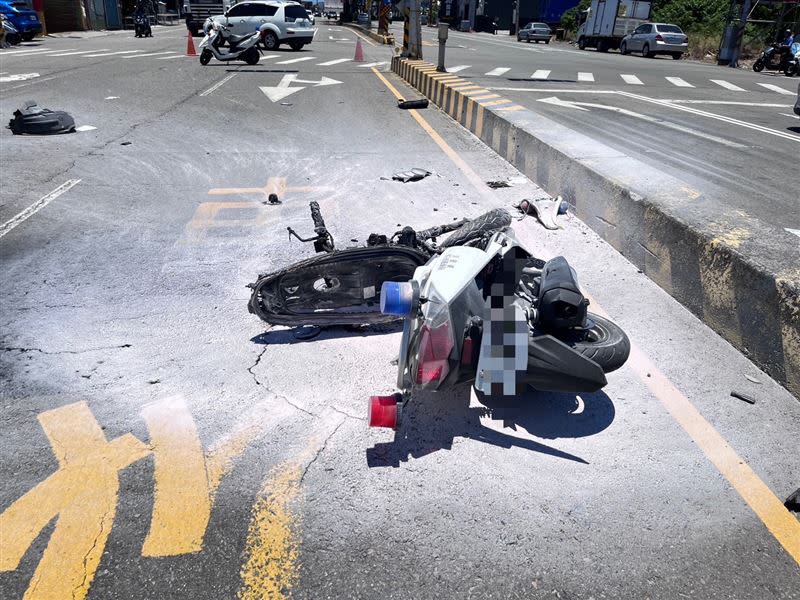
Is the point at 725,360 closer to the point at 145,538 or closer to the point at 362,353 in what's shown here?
the point at 362,353

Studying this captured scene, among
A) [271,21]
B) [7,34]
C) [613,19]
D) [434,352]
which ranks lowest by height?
[7,34]

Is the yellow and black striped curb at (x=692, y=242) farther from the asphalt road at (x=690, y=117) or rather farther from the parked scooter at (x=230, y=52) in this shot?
the parked scooter at (x=230, y=52)

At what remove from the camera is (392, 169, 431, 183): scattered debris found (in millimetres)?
8172

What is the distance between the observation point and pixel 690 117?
13938 millimetres

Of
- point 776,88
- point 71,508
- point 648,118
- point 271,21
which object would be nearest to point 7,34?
point 271,21

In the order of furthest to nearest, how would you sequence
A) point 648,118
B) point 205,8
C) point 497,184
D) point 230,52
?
A: 1. point 205,8
2. point 230,52
3. point 648,118
4. point 497,184

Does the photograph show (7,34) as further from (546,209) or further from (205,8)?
(546,209)

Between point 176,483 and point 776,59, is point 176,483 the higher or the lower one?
the lower one

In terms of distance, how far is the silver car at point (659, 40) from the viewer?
33.2 meters

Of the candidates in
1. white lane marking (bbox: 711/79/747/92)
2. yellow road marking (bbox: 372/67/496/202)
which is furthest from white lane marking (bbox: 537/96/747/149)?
white lane marking (bbox: 711/79/747/92)

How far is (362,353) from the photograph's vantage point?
13.5ft

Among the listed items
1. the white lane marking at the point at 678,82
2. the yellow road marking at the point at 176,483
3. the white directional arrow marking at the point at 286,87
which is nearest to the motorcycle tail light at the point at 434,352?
the yellow road marking at the point at 176,483

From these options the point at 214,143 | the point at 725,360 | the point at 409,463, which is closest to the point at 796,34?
the point at 214,143

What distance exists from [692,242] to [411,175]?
14.2ft
